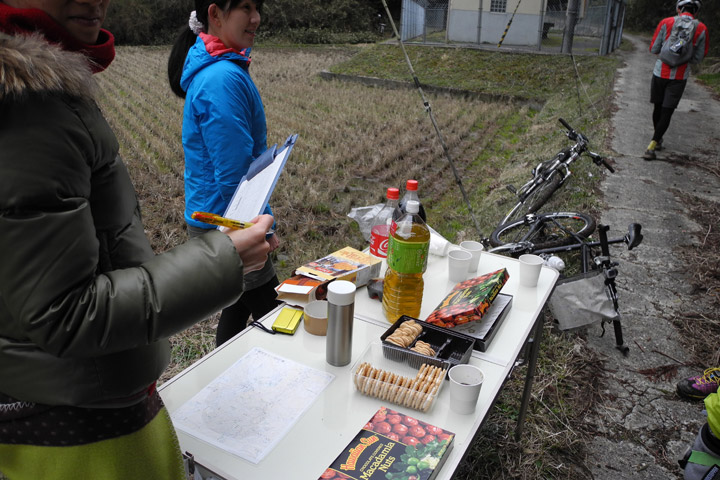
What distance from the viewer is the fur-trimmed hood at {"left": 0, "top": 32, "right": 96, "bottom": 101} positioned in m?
0.84

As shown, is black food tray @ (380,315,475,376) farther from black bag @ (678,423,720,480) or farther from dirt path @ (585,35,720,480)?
dirt path @ (585,35,720,480)

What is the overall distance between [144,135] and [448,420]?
8.43 m

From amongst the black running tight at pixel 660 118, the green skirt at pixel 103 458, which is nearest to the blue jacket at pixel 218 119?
the green skirt at pixel 103 458

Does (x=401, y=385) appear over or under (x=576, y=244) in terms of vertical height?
over

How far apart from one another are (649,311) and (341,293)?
304 cm

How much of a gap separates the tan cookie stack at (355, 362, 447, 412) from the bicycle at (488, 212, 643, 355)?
6.42ft

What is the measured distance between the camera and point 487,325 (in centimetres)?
179

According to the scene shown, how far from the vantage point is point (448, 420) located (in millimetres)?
1383

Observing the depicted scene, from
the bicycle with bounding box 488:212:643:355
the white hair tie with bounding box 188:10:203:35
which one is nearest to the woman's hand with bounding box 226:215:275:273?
the white hair tie with bounding box 188:10:203:35

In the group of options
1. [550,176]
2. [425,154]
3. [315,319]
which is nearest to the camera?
[315,319]

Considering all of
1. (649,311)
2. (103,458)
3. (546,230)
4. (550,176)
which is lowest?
(649,311)

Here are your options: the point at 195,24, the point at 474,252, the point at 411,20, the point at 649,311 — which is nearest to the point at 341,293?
the point at 474,252

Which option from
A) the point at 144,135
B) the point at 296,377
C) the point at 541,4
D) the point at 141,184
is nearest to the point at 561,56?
the point at 541,4

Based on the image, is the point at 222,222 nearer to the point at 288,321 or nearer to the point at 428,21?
the point at 288,321
